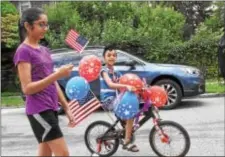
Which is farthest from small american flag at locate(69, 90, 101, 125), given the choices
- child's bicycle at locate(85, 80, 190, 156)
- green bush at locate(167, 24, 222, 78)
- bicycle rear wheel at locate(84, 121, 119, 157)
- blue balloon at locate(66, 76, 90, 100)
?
green bush at locate(167, 24, 222, 78)

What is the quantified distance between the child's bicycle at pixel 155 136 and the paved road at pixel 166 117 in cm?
27

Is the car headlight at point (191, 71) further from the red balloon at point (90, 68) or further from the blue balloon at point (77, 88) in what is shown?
the blue balloon at point (77, 88)

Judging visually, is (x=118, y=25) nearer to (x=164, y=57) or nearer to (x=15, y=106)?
(x=164, y=57)

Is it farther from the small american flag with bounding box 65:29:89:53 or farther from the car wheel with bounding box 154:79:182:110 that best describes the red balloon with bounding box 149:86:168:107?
the car wheel with bounding box 154:79:182:110

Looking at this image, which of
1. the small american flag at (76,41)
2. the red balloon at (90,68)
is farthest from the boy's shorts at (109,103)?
the small american flag at (76,41)

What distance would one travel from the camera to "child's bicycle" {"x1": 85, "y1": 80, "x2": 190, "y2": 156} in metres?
6.79

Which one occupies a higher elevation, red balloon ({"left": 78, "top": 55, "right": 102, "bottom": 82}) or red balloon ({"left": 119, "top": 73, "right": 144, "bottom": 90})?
red balloon ({"left": 78, "top": 55, "right": 102, "bottom": 82})

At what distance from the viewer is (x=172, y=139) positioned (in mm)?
6797

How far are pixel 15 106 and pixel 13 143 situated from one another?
669 cm

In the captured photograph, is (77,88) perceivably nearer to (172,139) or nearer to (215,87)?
(172,139)

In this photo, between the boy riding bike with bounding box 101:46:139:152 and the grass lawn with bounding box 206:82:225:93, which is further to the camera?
the grass lawn with bounding box 206:82:225:93

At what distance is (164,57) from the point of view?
19500mm

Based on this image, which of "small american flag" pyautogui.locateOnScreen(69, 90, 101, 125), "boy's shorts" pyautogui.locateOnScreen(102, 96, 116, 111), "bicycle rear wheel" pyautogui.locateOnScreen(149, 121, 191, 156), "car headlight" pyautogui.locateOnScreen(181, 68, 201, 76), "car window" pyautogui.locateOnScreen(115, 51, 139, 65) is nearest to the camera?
"bicycle rear wheel" pyautogui.locateOnScreen(149, 121, 191, 156)

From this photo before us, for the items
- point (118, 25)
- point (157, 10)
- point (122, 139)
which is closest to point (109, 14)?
point (157, 10)
